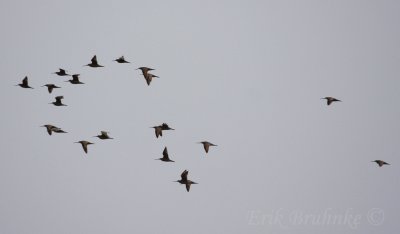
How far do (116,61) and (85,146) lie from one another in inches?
290

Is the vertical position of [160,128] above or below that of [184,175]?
above

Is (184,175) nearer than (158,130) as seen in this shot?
No

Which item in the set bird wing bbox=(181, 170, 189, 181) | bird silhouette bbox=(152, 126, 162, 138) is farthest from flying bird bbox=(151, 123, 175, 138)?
bird wing bbox=(181, 170, 189, 181)

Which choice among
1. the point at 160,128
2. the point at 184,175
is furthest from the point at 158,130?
the point at 184,175

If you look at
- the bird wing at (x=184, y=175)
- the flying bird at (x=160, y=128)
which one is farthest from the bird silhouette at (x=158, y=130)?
the bird wing at (x=184, y=175)

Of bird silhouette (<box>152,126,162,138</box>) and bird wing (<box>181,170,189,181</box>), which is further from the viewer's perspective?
bird wing (<box>181,170,189,181</box>)

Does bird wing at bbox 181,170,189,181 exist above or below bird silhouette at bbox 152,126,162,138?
below

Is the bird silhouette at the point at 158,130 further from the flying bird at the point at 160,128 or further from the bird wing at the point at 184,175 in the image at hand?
the bird wing at the point at 184,175

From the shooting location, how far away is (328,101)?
75.4 m

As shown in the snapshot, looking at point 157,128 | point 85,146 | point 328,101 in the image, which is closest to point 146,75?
point 157,128

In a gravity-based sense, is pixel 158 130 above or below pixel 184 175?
above

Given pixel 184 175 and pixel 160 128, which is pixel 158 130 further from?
pixel 184 175

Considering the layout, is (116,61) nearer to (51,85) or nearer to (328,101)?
(51,85)

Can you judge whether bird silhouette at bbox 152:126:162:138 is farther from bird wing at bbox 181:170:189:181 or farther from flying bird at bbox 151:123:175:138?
bird wing at bbox 181:170:189:181
